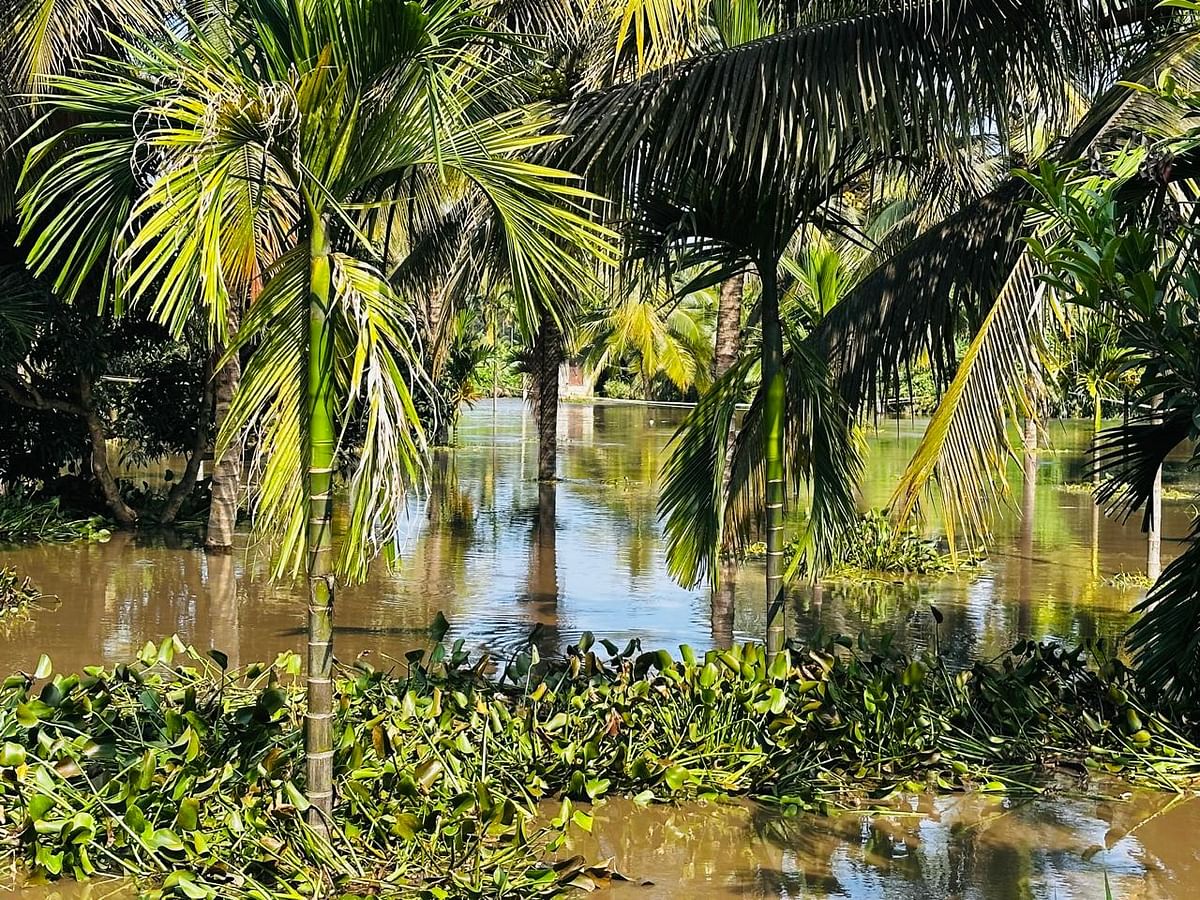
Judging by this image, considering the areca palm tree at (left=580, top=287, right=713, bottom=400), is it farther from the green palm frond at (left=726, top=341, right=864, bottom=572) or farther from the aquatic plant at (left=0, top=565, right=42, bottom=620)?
the green palm frond at (left=726, top=341, right=864, bottom=572)

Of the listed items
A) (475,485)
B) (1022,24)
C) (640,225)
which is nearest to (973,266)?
(1022,24)

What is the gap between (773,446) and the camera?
6336 millimetres

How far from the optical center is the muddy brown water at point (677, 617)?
16.2 ft

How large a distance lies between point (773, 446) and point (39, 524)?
931 cm

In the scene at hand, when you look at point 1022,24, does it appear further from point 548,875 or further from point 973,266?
point 548,875

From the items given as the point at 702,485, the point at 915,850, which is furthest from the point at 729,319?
the point at 915,850

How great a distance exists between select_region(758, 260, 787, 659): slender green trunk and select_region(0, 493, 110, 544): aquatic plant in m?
8.96

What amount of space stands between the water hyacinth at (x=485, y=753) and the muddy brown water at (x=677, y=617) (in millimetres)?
234

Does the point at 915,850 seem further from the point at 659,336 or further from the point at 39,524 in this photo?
the point at 659,336

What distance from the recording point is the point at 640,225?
21.0ft

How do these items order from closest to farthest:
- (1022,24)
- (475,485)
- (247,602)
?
1. (1022,24)
2. (247,602)
3. (475,485)

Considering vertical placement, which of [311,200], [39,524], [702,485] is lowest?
[39,524]

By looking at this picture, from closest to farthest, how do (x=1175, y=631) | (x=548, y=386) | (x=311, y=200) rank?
(x=311, y=200) < (x=1175, y=631) < (x=548, y=386)

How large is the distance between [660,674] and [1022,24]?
3519 mm
